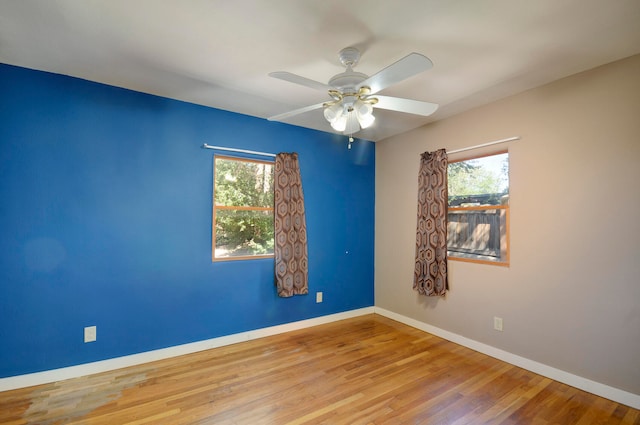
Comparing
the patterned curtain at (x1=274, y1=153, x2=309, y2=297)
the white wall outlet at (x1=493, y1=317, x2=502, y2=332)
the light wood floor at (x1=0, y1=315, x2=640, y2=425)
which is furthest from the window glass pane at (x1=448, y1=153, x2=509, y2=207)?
the patterned curtain at (x1=274, y1=153, x2=309, y2=297)

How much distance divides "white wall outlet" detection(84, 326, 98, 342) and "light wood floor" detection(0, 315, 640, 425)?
30 centimetres

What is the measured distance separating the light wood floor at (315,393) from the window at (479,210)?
3.37 feet

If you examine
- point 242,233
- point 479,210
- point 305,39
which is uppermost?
point 305,39

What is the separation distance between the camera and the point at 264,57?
7.36 ft

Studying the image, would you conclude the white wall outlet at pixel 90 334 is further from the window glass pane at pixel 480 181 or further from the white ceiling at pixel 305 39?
the window glass pane at pixel 480 181

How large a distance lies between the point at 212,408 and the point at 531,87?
3.66 meters

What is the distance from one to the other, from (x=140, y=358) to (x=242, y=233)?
58.3 inches

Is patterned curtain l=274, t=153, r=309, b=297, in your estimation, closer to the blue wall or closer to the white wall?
the blue wall

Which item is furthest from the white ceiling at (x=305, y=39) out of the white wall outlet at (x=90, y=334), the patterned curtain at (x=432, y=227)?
the white wall outlet at (x=90, y=334)

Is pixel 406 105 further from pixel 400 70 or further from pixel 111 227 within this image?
pixel 111 227

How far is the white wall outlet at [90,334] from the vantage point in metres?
2.55

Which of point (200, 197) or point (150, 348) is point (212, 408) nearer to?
point (150, 348)

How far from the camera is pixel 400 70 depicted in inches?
65.7

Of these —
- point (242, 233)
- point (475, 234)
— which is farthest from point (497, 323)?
point (242, 233)
